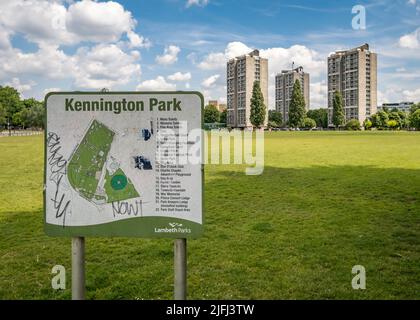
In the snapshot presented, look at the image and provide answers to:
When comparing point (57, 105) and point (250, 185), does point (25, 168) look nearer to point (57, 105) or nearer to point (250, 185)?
point (250, 185)

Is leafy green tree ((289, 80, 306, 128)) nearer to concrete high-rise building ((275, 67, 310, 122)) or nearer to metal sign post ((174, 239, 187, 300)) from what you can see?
concrete high-rise building ((275, 67, 310, 122))

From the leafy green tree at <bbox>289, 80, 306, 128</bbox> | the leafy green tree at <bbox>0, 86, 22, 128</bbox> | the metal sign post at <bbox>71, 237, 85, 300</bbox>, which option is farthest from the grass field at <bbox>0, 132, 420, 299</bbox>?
the leafy green tree at <bbox>0, 86, 22, 128</bbox>

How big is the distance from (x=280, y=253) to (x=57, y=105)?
14.9 ft

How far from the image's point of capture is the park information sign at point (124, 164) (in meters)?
3.68

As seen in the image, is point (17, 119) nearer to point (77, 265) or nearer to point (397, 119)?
point (397, 119)

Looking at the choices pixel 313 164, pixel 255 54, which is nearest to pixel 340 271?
pixel 313 164

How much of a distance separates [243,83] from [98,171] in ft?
472

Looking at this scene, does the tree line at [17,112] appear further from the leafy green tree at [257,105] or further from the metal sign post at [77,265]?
the metal sign post at [77,265]

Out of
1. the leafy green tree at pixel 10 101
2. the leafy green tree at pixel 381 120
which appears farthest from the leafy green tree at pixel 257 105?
the leafy green tree at pixel 10 101

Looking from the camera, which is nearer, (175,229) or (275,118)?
(175,229)

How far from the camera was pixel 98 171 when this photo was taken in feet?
12.5

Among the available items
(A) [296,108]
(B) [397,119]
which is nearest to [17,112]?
(A) [296,108]

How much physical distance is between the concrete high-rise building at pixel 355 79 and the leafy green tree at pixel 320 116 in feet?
24.0

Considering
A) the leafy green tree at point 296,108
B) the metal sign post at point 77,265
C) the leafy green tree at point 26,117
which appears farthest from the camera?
the leafy green tree at point 296,108
